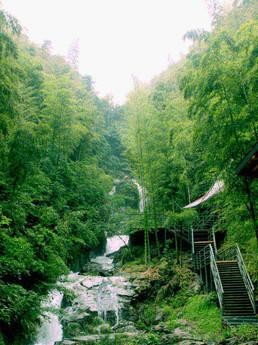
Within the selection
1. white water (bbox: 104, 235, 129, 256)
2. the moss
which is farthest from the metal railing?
white water (bbox: 104, 235, 129, 256)

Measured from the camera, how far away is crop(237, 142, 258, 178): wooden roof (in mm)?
3727

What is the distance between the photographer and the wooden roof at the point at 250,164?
3.73 metres

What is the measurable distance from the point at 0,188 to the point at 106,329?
240 inches

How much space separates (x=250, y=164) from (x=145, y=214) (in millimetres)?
10231

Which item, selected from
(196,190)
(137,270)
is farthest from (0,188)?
(196,190)

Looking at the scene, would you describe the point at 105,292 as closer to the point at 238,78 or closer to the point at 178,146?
the point at 178,146

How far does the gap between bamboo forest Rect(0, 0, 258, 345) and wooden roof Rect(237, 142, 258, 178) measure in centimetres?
2

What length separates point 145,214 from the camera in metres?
14.2

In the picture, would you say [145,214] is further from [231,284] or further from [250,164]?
[250,164]

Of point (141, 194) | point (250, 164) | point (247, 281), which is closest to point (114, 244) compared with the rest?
point (141, 194)

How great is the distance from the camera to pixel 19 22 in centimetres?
557

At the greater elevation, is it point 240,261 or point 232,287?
point 240,261

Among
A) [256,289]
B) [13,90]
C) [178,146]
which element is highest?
[178,146]

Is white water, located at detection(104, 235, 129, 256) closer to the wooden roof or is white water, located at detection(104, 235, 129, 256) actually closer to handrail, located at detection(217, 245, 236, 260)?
handrail, located at detection(217, 245, 236, 260)
